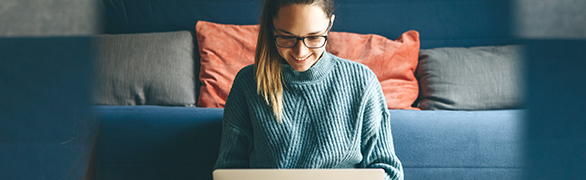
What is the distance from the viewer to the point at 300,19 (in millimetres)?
723

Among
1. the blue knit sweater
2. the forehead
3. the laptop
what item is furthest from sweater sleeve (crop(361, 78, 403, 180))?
the laptop

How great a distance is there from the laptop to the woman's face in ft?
1.03

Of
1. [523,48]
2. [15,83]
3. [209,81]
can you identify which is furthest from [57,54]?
[209,81]

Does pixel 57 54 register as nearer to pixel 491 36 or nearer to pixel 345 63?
pixel 345 63

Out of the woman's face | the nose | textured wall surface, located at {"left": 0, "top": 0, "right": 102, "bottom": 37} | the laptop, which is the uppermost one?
textured wall surface, located at {"left": 0, "top": 0, "right": 102, "bottom": 37}

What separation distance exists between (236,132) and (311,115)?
0.19 meters

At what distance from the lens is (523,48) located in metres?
0.17

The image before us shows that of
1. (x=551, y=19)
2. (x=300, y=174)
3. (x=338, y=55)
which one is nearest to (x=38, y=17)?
(x=551, y=19)

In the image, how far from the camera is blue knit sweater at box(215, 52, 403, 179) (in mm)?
832

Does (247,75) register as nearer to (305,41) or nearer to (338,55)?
(305,41)

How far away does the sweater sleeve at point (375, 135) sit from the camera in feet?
2.72

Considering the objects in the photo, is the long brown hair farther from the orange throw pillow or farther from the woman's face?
the orange throw pillow

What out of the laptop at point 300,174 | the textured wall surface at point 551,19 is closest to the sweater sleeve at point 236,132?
the laptop at point 300,174

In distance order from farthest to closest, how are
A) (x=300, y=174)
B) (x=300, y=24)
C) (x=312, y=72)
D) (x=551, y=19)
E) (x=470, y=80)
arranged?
(x=470, y=80) → (x=312, y=72) → (x=300, y=24) → (x=300, y=174) → (x=551, y=19)
